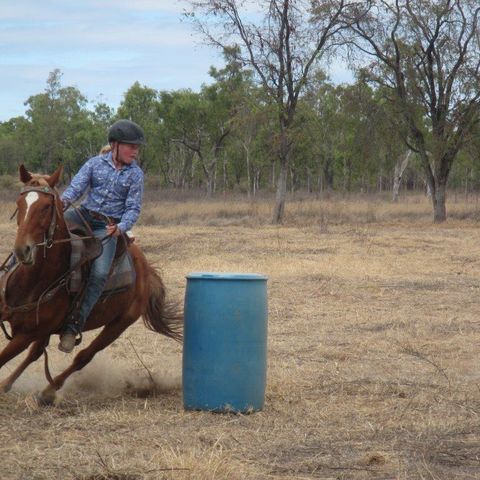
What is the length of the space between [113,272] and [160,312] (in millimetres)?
1041

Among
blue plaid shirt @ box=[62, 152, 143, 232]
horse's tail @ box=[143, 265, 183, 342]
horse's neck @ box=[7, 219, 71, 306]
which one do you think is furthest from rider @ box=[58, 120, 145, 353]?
horse's tail @ box=[143, 265, 183, 342]

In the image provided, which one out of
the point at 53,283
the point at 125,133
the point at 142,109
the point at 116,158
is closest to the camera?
the point at 53,283

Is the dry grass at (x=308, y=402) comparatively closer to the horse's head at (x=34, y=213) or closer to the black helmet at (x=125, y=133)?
the horse's head at (x=34, y=213)

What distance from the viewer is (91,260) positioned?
6828 millimetres

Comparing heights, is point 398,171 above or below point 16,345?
above

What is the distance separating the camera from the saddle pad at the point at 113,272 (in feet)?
21.9

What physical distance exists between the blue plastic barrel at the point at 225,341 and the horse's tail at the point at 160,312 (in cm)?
124

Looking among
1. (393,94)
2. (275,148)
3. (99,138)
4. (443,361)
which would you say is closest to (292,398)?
(443,361)

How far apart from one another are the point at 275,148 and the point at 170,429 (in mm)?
27739

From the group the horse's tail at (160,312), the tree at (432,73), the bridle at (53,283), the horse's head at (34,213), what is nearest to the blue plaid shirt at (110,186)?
the bridle at (53,283)

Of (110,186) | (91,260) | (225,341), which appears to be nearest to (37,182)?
(91,260)

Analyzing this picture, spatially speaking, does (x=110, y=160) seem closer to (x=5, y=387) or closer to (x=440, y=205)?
(x=5, y=387)

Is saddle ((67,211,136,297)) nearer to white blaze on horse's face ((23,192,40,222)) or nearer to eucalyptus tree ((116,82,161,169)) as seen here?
white blaze on horse's face ((23,192,40,222))

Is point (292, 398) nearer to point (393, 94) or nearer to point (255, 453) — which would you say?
point (255, 453)
